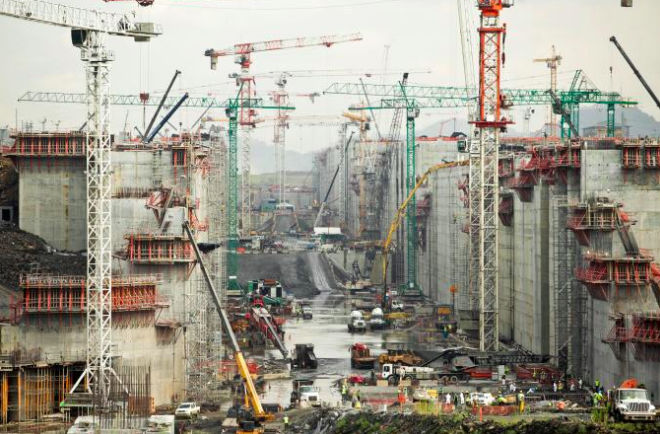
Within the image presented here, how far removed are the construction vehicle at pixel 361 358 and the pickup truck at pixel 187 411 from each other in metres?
26.4

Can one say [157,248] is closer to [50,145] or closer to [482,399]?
[50,145]

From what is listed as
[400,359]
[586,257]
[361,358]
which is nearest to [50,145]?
[361,358]

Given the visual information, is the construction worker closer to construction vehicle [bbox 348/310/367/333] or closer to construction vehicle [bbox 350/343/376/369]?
construction vehicle [bbox 350/343/376/369]

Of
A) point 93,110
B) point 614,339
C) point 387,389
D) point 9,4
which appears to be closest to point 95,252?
point 93,110

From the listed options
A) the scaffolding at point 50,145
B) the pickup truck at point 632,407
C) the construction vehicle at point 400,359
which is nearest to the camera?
the pickup truck at point 632,407

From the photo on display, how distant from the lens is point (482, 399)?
8700 centimetres

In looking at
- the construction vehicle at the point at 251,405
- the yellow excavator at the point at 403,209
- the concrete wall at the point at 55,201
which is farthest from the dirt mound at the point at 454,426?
the yellow excavator at the point at 403,209

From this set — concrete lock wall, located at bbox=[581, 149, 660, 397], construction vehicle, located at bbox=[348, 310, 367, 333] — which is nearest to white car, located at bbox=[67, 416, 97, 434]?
concrete lock wall, located at bbox=[581, 149, 660, 397]

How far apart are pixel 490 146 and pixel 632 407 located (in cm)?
5331

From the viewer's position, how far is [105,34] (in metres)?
88.5

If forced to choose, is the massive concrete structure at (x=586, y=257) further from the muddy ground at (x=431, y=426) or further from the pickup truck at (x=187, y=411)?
the pickup truck at (x=187, y=411)

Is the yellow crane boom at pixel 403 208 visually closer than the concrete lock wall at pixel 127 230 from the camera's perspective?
No

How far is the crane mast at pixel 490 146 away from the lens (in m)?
115

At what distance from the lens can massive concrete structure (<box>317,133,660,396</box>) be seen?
90.8 m
